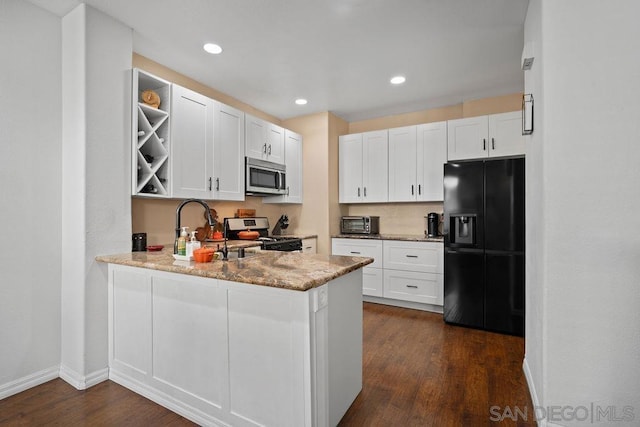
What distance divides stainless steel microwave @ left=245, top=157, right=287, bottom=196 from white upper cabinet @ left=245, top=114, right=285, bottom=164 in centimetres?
8

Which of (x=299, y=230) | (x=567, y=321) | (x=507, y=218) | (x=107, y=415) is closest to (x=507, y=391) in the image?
(x=567, y=321)

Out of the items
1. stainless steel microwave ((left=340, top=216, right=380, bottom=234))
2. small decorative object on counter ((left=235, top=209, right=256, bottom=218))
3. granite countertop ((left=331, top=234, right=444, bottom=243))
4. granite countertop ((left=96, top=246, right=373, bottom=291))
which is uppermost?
small decorative object on counter ((left=235, top=209, right=256, bottom=218))

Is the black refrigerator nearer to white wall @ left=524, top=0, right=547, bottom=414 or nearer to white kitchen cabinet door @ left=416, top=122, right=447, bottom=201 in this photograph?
white kitchen cabinet door @ left=416, top=122, right=447, bottom=201

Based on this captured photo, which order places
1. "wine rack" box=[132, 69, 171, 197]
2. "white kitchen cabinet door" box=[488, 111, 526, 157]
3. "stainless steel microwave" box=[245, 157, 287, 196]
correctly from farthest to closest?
"stainless steel microwave" box=[245, 157, 287, 196] < "white kitchen cabinet door" box=[488, 111, 526, 157] < "wine rack" box=[132, 69, 171, 197]

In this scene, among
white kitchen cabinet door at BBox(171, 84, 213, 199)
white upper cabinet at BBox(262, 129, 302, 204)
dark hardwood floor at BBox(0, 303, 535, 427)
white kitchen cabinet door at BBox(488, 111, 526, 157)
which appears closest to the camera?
dark hardwood floor at BBox(0, 303, 535, 427)

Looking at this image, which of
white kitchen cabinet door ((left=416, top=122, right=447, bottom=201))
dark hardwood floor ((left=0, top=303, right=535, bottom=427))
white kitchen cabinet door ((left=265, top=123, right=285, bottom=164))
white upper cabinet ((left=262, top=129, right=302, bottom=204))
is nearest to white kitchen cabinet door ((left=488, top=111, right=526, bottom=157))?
white kitchen cabinet door ((left=416, top=122, right=447, bottom=201))

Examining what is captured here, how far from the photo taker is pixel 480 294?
10.8 ft

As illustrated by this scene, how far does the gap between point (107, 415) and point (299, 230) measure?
10.5ft

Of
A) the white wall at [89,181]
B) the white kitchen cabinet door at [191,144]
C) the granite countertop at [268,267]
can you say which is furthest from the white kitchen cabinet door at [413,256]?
the white wall at [89,181]

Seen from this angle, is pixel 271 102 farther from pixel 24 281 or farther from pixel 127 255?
pixel 24 281

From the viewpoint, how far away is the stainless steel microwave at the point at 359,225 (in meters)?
4.46

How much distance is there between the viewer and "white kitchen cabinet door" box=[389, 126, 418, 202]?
13.9 ft

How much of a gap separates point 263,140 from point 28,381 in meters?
3.04

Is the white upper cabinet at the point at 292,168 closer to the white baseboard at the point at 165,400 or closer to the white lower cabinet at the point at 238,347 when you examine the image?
the white lower cabinet at the point at 238,347
